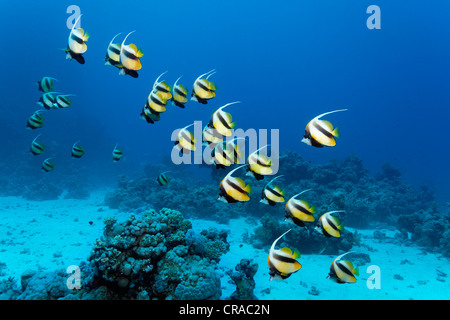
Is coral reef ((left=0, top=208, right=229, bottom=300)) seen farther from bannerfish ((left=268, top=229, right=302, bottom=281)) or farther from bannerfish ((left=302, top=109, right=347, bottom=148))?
bannerfish ((left=302, top=109, right=347, bottom=148))

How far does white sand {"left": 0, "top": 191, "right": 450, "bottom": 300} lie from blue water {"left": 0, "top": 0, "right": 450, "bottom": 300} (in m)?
32.9

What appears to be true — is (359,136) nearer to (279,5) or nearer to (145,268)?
(279,5)

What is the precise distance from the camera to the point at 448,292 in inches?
281

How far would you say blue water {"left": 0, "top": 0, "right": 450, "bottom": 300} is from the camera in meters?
59.9

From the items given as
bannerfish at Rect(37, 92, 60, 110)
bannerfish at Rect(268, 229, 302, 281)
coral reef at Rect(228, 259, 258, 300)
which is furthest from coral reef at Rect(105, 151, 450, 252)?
bannerfish at Rect(37, 92, 60, 110)

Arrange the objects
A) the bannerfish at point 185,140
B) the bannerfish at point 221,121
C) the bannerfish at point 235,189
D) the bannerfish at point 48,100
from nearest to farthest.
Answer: the bannerfish at point 235,189, the bannerfish at point 221,121, the bannerfish at point 185,140, the bannerfish at point 48,100

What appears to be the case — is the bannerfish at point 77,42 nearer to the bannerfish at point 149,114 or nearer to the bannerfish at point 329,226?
the bannerfish at point 149,114

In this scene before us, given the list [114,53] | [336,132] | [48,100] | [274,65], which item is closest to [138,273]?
[114,53]

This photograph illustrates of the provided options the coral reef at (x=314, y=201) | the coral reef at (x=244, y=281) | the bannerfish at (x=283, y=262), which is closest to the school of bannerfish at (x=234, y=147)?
the bannerfish at (x=283, y=262)

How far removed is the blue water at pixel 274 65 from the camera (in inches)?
2357

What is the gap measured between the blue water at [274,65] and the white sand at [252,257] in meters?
32.9

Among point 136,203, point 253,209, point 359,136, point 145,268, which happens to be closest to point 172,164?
point 136,203

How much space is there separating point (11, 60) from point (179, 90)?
6309 cm

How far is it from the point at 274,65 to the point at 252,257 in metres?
174
